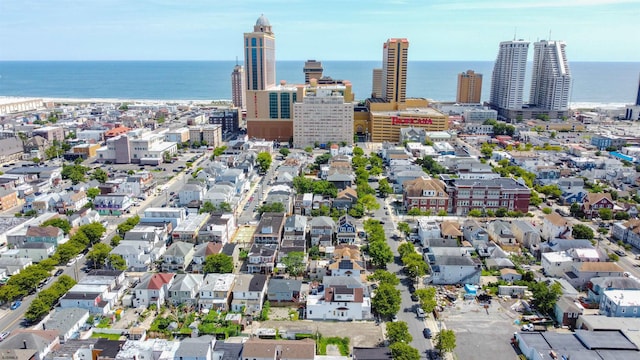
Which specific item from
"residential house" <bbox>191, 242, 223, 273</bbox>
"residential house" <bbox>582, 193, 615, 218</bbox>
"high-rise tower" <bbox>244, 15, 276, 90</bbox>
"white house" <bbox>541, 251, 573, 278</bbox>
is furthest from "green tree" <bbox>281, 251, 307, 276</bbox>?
"high-rise tower" <bbox>244, 15, 276, 90</bbox>

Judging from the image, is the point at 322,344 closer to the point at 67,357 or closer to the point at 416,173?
the point at 67,357

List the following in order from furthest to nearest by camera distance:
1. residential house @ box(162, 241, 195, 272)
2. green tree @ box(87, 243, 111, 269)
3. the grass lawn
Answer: residential house @ box(162, 241, 195, 272) → green tree @ box(87, 243, 111, 269) → the grass lawn

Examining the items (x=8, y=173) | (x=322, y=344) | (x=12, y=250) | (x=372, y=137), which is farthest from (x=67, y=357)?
(x=372, y=137)

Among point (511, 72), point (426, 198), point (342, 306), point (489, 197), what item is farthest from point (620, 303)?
point (511, 72)

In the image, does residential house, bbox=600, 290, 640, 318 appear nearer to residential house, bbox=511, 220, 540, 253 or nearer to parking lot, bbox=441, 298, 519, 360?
parking lot, bbox=441, 298, 519, 360

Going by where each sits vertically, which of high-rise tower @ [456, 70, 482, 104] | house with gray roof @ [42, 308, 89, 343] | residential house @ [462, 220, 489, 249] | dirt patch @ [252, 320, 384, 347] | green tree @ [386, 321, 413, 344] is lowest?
dirt patch @ [252, 320, 384, 347]

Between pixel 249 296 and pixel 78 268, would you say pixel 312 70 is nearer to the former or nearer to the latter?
pixel 78 268

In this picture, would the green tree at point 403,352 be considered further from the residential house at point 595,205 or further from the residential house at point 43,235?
the residential house at point 595,205
